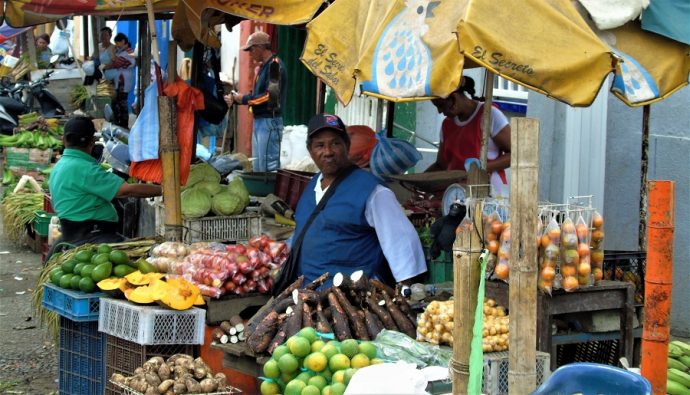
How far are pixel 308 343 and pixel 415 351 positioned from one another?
1.85 feet

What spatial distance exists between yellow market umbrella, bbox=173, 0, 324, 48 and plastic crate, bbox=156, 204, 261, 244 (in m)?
1.43

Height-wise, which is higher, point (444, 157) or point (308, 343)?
point (444, 157)

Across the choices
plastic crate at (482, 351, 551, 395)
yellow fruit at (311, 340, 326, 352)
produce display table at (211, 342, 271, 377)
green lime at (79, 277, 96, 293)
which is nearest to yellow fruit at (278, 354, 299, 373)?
yellow fruit at (311, 340, 326, 352)

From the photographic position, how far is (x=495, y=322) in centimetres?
538

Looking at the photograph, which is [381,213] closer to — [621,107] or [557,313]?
[557,313]

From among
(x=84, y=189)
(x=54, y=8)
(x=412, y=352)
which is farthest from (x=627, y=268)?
(x=54, y=8)

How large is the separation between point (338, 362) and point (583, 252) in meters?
1.44

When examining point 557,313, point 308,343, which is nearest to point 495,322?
point 557,313

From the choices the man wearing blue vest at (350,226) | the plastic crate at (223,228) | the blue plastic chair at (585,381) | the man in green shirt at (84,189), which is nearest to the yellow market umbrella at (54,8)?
the man in green shirt at (84,189)

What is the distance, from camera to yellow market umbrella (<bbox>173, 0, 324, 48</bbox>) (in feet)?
23.3

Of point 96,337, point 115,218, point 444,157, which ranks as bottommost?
point 96,337

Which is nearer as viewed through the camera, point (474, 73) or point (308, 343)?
point (308, 343)

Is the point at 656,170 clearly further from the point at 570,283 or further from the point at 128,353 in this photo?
the point at 128,353

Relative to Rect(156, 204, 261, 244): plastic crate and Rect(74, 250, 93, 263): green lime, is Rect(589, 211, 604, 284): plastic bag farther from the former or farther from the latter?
Rect(156, 204, 261, 244): plastic crate
